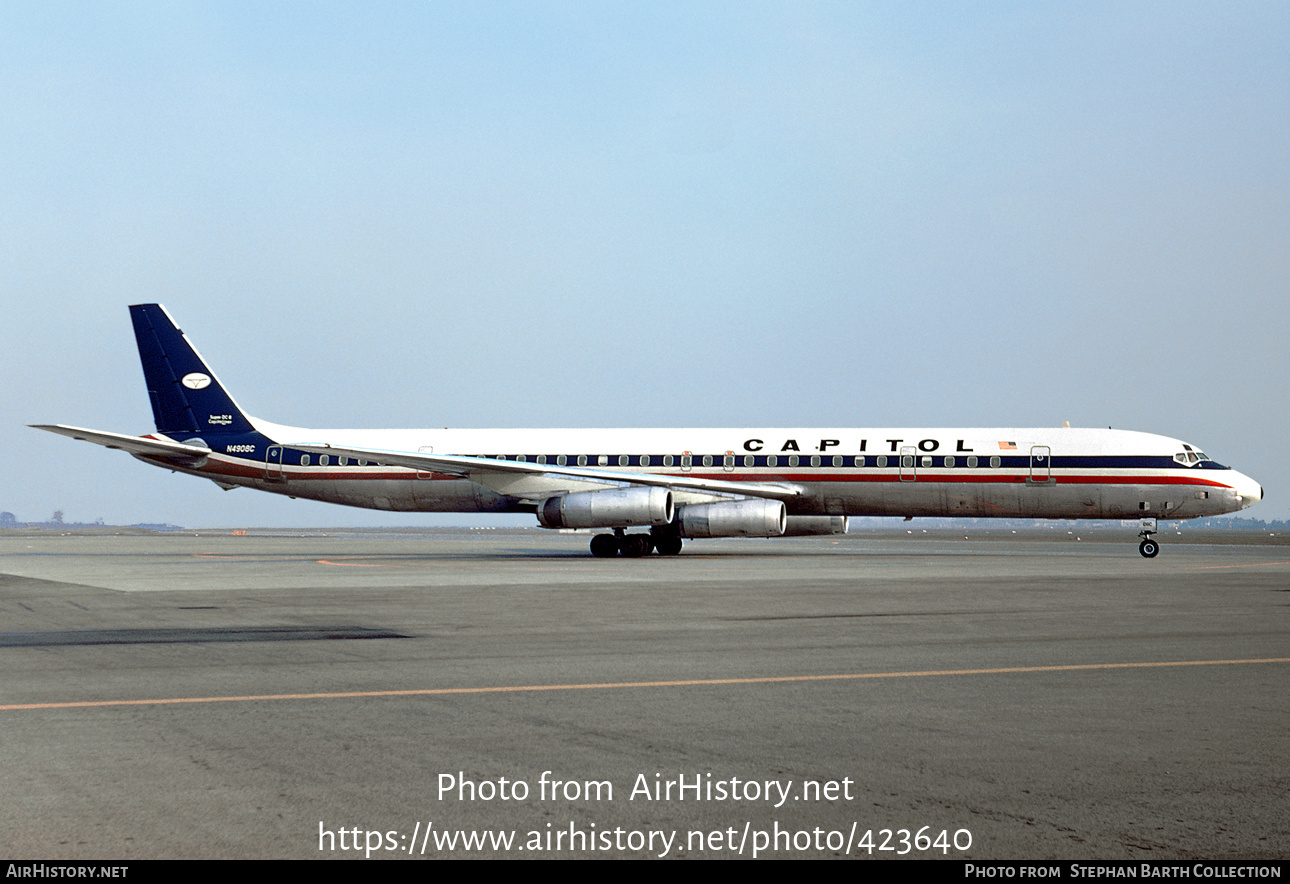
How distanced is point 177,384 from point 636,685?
35.5 m

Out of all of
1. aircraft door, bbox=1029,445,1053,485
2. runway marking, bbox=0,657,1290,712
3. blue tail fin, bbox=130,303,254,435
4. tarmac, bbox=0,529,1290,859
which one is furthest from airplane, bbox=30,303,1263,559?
runway marking, bbox=0,657,1290,712

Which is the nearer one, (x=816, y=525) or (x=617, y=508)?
(x=617, y=508)

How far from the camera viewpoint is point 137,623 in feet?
50.7

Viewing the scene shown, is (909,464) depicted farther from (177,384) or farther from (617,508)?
(177,384)

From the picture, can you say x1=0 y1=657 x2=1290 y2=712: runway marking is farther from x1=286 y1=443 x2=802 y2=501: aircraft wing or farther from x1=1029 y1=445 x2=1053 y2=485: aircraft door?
x1=1029 y1=445 x2=1053 y2=485: aircraft door

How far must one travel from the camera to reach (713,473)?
37000 millimetres

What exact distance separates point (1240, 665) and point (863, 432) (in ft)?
82.0

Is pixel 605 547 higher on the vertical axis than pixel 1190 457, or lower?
lower

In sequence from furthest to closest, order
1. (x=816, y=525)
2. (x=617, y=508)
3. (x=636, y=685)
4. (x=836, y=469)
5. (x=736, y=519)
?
(x=816, y=525)
(x=836, y=469)
(x=617, y=508)
(x=736, y=519)
(x=636, y=685)

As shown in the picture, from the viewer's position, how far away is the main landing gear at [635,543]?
119ft

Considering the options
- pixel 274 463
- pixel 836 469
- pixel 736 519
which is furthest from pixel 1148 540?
pixel 274 463

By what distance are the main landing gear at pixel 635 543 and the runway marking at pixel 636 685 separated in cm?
2446

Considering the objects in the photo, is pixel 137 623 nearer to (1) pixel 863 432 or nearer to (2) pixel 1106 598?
(2) pixel 1106 598

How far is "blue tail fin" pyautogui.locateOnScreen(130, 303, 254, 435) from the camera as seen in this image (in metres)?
40.9
